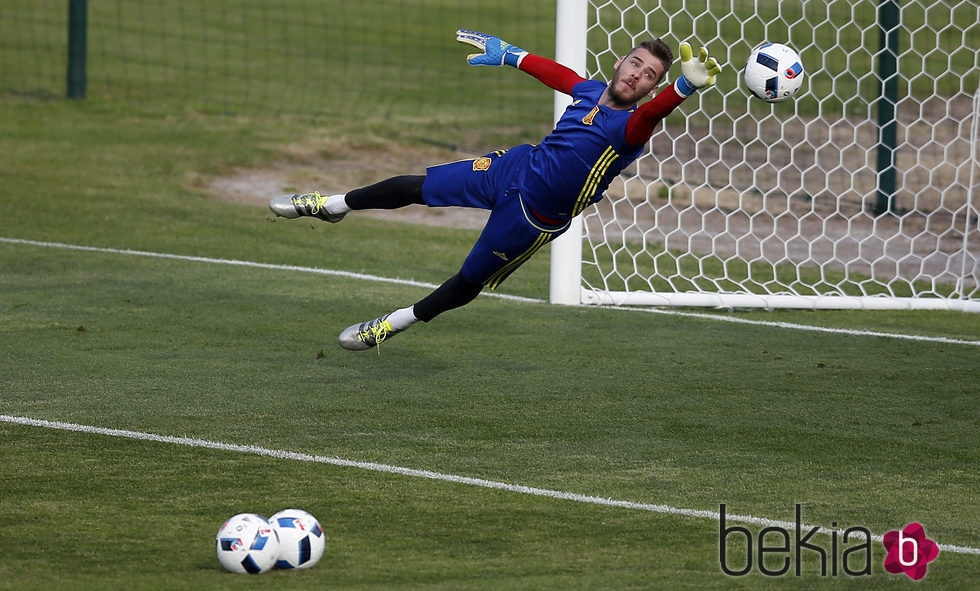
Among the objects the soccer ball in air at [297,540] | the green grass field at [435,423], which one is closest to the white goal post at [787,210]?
the green grass field at [435,423]

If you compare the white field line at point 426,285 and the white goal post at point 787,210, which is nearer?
the white field line at point 426,285

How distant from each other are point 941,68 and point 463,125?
773 centimetres

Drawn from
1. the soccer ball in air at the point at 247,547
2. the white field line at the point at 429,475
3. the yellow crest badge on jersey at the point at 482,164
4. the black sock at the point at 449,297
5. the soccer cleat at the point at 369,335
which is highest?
the yellow crest badge on jersey at the point at 482,164

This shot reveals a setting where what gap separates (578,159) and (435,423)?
1.49 meters

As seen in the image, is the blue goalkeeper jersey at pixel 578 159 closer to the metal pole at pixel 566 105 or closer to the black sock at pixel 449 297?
the black sock at pixel 449 297

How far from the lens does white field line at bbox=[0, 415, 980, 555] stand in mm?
5066

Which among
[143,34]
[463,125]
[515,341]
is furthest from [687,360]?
[143,34]

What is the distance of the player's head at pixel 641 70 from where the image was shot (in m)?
6.29

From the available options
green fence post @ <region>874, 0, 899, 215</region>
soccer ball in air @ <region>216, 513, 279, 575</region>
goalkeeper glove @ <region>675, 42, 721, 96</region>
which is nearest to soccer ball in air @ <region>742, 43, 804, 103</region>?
goalkeeper glove @ <region>675, 42, 721, 96</region>

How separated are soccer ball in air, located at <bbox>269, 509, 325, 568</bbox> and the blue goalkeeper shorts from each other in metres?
2.41

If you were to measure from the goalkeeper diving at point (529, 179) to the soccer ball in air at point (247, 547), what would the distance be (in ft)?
8.41

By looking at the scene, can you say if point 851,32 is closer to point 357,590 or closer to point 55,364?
point 55,364

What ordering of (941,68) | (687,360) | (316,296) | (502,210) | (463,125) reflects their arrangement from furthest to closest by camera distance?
1. (941,68)
2. (463,125)
3. (316,296)
4. (687,360)
5. (502,210)

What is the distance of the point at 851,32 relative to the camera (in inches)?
912
